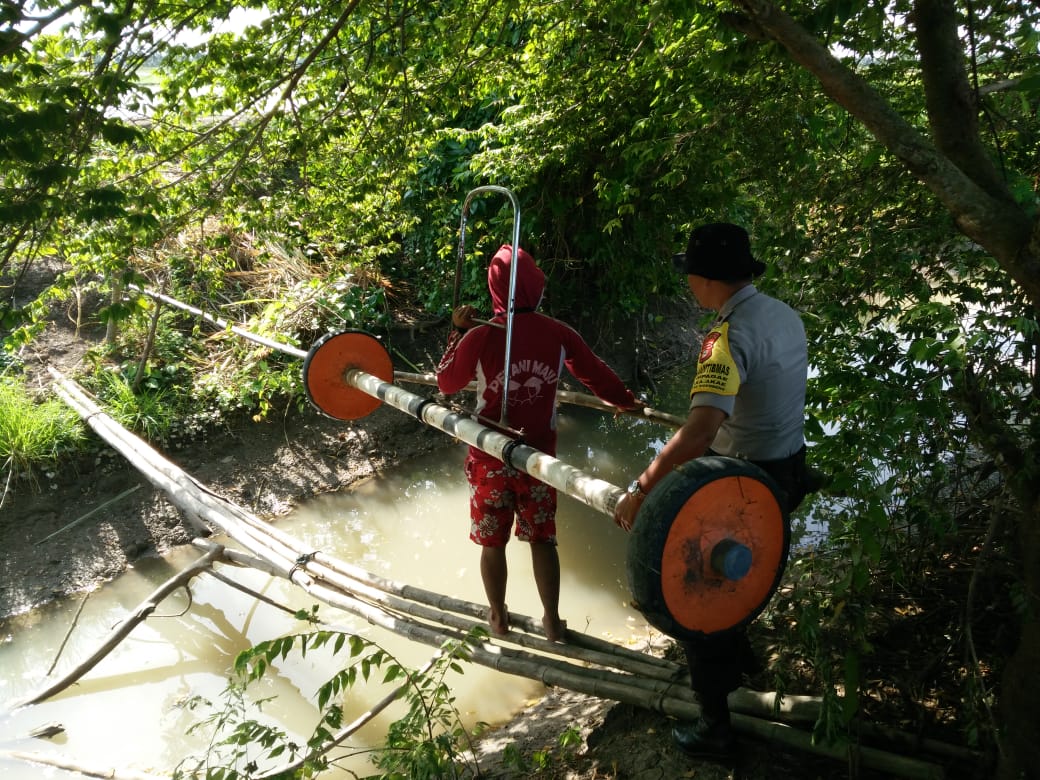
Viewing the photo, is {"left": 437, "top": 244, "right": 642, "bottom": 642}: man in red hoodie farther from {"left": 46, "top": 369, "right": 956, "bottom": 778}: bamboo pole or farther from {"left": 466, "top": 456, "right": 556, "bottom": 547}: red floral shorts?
{"left": 46, "top": 369, "right": 956, "bottom": 778}: bamboo pole

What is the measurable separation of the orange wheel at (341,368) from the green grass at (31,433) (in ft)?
9.28

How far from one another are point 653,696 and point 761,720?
1.41 ft

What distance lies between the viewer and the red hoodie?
296cm

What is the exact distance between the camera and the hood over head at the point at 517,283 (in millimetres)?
2908

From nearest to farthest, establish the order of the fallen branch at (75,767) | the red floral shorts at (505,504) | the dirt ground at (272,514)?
the dirt ground at (272,514) → the fallen branch at (75,767) → the red floral shorts at (505,504)

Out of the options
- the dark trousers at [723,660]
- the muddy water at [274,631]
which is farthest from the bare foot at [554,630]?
the dark trousers at [723,660]

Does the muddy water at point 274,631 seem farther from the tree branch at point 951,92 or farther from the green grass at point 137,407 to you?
the tree branch at point 951,92

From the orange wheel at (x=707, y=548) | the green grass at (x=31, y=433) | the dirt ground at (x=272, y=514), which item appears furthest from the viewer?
the green grass at (x=31, y=433)

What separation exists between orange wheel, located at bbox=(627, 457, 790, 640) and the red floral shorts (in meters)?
1.25

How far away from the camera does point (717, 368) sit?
2.07 meters

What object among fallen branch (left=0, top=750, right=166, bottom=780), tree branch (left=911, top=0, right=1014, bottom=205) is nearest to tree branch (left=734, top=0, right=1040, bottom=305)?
tree branch (left=911, top=0, right=1014, bottom=205)

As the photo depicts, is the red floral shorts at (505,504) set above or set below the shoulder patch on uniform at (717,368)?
below

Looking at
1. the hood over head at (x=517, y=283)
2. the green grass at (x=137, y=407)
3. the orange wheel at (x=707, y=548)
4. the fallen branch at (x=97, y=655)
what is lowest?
the fallen branch at (x=97, y=655)

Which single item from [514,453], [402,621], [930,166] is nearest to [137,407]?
[402,621]
